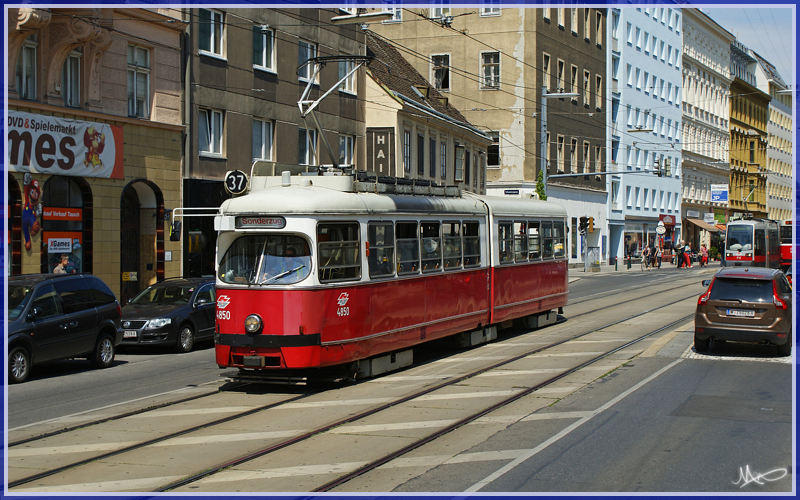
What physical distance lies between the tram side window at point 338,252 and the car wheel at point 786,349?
8.09 meters

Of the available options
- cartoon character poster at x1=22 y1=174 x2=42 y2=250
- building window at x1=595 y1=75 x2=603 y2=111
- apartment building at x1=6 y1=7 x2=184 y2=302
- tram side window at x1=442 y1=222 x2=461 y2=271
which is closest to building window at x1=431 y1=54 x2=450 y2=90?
building window at x1=595 y1=75 x2=603 y2=111

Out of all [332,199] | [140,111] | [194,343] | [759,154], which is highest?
[759,154]

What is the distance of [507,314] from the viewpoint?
60.9 ft

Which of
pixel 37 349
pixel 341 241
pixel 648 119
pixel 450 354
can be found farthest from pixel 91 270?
pixel 648 119

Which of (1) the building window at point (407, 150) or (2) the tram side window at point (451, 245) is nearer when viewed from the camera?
(2) the tram side window at point (451, 245)

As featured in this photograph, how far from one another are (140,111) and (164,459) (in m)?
18.5

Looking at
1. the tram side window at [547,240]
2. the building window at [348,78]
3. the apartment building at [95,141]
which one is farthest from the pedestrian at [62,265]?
the building window at [348,78]

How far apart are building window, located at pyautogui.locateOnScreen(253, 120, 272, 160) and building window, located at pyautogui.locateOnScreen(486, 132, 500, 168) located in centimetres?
2671

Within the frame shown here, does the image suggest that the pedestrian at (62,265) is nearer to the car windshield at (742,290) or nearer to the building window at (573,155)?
the car windshield at (742,290)

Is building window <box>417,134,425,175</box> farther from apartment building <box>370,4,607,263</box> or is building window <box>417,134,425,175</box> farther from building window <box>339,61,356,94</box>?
apartment building <box>370,4,607,263</box>

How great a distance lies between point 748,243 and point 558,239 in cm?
3147

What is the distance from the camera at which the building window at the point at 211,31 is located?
2750 cm

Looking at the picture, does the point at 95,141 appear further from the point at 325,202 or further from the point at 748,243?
the point at 748,243

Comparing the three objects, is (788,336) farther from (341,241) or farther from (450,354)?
(341,241)
